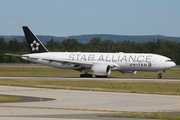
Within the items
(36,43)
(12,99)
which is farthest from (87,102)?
(36,43)

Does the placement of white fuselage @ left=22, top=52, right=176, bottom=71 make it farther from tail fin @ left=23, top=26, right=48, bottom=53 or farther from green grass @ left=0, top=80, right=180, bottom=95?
green grass @ left=0, top=80, right=180, bottom=95

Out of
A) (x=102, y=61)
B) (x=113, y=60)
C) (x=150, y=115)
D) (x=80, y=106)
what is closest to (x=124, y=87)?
(x=80, y=106)

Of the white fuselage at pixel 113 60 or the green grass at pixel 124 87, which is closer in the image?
the green grass at pixel 124 87

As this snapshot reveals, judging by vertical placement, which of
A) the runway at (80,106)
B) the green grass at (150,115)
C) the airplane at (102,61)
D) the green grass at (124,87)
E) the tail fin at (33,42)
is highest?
the tail fin at (33,42)

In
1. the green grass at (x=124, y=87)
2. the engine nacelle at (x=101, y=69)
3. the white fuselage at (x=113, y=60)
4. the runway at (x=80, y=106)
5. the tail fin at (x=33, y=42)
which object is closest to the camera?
the runway at (x=80, y=106)

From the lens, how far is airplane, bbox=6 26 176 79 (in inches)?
2874

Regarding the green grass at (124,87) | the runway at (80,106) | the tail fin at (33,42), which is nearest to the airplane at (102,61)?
the tail fin at (33,42)

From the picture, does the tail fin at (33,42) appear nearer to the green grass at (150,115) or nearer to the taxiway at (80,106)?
the taxiway at (80,106)

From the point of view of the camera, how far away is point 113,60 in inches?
2965

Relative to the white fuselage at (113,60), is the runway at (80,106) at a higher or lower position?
lower

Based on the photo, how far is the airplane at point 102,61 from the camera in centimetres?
7300

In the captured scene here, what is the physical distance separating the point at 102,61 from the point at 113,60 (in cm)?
161

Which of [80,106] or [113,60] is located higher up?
[113,60]

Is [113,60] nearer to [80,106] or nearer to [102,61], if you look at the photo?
[102,61]
